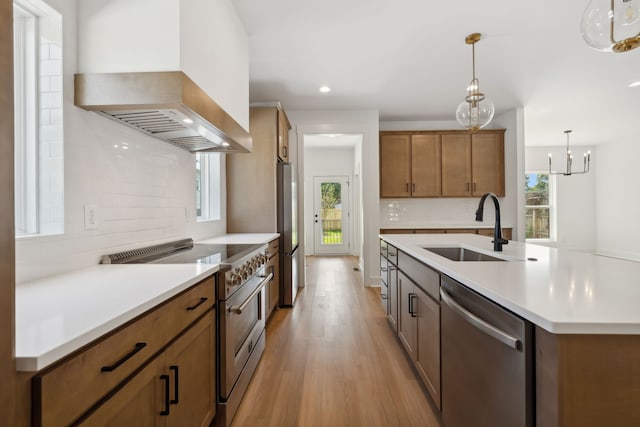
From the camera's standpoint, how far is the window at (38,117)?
4.30 feet

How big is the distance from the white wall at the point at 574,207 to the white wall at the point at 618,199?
130mm

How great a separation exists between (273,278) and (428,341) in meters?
2.01

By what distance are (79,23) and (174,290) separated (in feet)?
4.42

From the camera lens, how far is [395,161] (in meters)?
5.17

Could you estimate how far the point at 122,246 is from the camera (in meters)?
1.74

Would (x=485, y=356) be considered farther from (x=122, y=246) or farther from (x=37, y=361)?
(x=122, y=246)

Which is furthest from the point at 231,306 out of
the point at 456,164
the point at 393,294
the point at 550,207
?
the point at 550,207

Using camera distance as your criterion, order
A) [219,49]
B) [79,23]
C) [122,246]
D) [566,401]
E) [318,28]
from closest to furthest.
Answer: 1. [566,401]
2. [79,23]
3. [122,246]
4. [219,49]
5. [318,28]

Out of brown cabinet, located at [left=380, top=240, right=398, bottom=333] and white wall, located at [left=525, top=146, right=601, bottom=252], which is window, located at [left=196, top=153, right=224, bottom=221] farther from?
white wall, located at [left=525, top=146, right=601, bottom=252]

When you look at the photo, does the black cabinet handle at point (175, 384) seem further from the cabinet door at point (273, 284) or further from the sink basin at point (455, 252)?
the cabinet door at point (273, 284)

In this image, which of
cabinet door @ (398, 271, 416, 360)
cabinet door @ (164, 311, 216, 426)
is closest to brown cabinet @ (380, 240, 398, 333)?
cabinet door @ (398, 271, 416, 360)

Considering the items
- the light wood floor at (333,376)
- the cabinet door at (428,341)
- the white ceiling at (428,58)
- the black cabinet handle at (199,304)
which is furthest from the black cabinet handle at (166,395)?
the white ceiling at (428,58)

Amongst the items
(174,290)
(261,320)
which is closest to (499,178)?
(261,320)

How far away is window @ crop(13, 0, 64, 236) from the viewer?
1.31 meters
